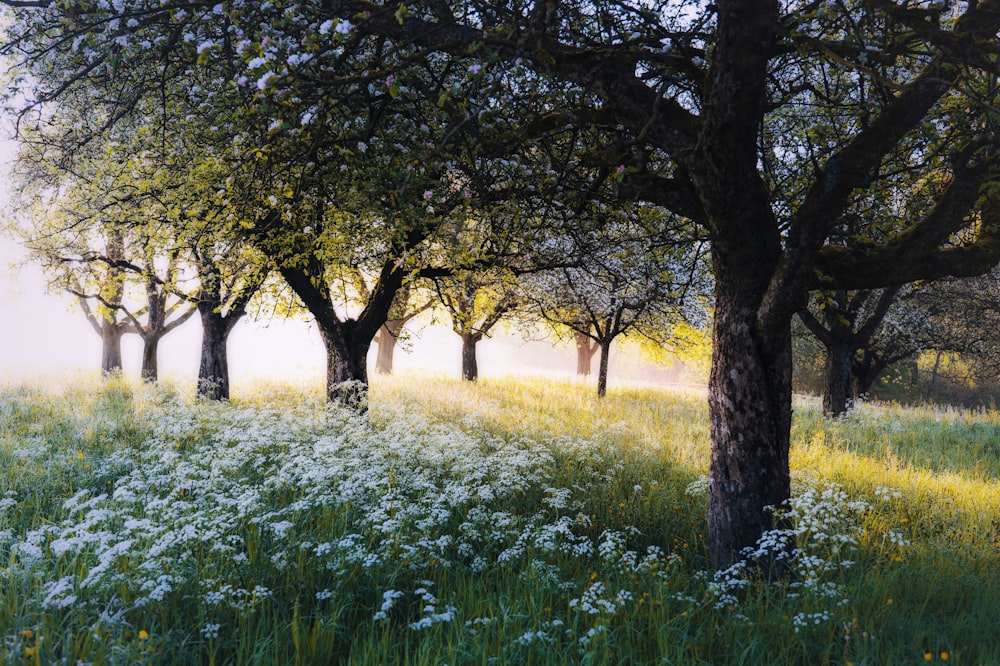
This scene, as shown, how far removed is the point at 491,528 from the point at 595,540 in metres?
1.32

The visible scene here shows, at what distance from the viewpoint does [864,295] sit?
53.1 feet

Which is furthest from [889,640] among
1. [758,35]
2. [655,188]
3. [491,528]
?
[758,35]

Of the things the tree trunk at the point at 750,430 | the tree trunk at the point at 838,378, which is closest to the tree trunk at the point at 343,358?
the tree trunk at the point at 750,430

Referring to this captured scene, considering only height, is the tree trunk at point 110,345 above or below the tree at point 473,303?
below

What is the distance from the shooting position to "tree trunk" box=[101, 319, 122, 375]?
80.3ft

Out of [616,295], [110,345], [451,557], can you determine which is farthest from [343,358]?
[110,345]

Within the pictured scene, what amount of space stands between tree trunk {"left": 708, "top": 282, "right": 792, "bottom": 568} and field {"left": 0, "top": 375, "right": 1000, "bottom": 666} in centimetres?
38

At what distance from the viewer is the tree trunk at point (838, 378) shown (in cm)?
1748

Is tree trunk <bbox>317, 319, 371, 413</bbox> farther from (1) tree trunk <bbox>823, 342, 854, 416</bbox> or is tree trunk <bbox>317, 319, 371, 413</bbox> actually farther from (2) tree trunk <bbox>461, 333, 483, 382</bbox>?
(1) tree trunk <bbox>823, 342, 854, 416</bbox>

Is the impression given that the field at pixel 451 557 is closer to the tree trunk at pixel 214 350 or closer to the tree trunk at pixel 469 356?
the tree trunk at pixel 214 350

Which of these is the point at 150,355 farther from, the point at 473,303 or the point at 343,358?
the point at 473,303

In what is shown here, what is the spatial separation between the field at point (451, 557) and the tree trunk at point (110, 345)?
14.6m

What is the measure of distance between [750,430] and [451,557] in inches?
139

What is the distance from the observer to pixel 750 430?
19.4 feet
